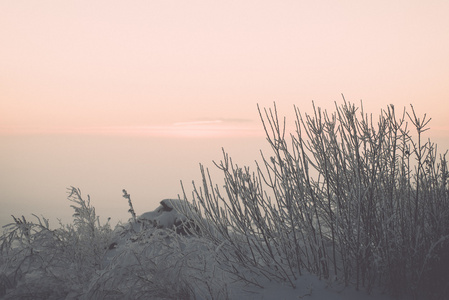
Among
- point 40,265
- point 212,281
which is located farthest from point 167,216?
point 212,281

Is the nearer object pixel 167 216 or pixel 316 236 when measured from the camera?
pixel 316 236

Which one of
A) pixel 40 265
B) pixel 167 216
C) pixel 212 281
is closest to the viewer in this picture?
pixel 212 281

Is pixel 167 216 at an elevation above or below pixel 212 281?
below

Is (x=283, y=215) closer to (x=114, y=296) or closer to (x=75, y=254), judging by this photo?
(x=114, y=296)

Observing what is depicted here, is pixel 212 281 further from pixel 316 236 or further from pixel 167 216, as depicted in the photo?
pixel 167 216

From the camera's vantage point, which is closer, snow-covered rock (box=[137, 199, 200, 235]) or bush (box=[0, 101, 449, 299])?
bush (box=[0, 101, 449, 299])

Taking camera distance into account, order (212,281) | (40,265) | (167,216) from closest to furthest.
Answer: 1. (212,281)
2. (40,265)
3. (167,216)

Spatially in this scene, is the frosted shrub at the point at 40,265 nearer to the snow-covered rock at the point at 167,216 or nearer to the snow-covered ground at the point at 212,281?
the snow-covered ground at the point at 212,281

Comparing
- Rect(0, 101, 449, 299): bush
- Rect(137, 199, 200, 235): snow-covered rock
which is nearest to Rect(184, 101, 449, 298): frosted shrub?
Rect(0, 101, 449, 299): bush

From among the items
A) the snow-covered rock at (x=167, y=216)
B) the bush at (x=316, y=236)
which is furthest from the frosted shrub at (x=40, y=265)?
the snow-covered rock at (x=167, y=216)

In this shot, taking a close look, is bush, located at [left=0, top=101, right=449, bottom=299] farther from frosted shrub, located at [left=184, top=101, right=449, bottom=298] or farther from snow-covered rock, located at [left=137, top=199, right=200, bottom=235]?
snow-covered rock, located at [left=137, top=199, right=200, bottom=235]

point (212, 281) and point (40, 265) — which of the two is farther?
point (40, 265)

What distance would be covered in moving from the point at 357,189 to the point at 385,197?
1.45 ft

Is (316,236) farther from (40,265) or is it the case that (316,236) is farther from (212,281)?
(40,265)
